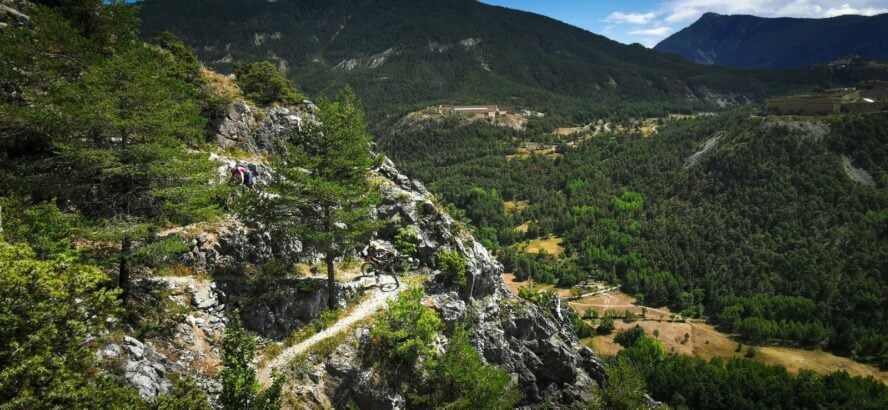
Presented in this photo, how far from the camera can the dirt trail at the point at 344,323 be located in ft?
90.7

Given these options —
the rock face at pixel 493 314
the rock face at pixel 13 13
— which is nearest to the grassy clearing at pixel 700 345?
the rock face at pixel 493 314

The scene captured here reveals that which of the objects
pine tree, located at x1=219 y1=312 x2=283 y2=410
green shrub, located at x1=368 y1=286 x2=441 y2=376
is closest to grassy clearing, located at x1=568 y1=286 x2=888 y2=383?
green shrub, located at x1=368 y1=286 x2=441 y2=376

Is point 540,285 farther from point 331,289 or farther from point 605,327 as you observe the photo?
point 331,289

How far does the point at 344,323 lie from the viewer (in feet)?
105

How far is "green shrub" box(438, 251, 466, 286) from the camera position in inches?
1614

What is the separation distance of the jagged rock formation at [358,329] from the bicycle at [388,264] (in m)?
1.61

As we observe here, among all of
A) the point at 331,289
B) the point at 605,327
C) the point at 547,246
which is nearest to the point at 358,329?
the point at 331,289

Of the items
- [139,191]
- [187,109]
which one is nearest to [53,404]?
[139,191]

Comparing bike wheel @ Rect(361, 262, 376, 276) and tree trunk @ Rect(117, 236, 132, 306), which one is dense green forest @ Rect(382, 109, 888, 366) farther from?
tree trunk @ Rect(117, 236, 132, 306)

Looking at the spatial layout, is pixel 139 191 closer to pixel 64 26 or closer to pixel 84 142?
pixel 84 142

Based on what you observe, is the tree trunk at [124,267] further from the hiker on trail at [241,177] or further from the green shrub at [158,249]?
the hiker on trail at [241,177]

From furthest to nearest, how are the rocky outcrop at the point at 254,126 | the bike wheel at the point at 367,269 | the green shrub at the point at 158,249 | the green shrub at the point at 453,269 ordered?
the rocky outcrop at the point at 254,126 < the green shrub at the point at 453,269 < the bike wheel at the point at 367,269 < the green shrub at the point at 158,249

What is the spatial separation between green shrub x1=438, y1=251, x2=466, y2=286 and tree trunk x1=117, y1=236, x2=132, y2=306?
2365cm

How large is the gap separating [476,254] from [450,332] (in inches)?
433
